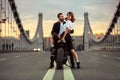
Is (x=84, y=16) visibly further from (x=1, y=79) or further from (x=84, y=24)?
(x=1, y=79)

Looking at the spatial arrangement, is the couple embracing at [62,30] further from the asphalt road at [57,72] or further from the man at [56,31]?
the asphalt road at [57,72]

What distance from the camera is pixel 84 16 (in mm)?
120375

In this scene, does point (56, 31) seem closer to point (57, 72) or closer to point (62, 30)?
point (62, 30)

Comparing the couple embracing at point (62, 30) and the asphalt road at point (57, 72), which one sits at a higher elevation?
the couple embracing at point (62, 30)

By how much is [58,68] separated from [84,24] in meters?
109

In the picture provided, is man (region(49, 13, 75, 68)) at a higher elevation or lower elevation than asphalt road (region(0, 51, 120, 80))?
higher

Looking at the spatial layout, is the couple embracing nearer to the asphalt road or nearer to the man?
the man

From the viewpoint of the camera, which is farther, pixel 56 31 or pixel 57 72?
pixel 56 31

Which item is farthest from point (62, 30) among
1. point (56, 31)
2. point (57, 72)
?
point (57, 72)

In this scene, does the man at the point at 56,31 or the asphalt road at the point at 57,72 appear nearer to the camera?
the asphalt road at the point at 57,72

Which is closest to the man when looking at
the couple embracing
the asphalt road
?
the couple embracing

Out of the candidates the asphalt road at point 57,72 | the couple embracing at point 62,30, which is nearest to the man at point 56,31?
the couple embracing at point 62,30

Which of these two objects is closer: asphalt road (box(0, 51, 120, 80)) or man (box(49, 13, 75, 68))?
asphalt road (box(0, 51, 120, 80))

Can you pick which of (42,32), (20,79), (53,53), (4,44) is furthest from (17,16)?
(42,32)
